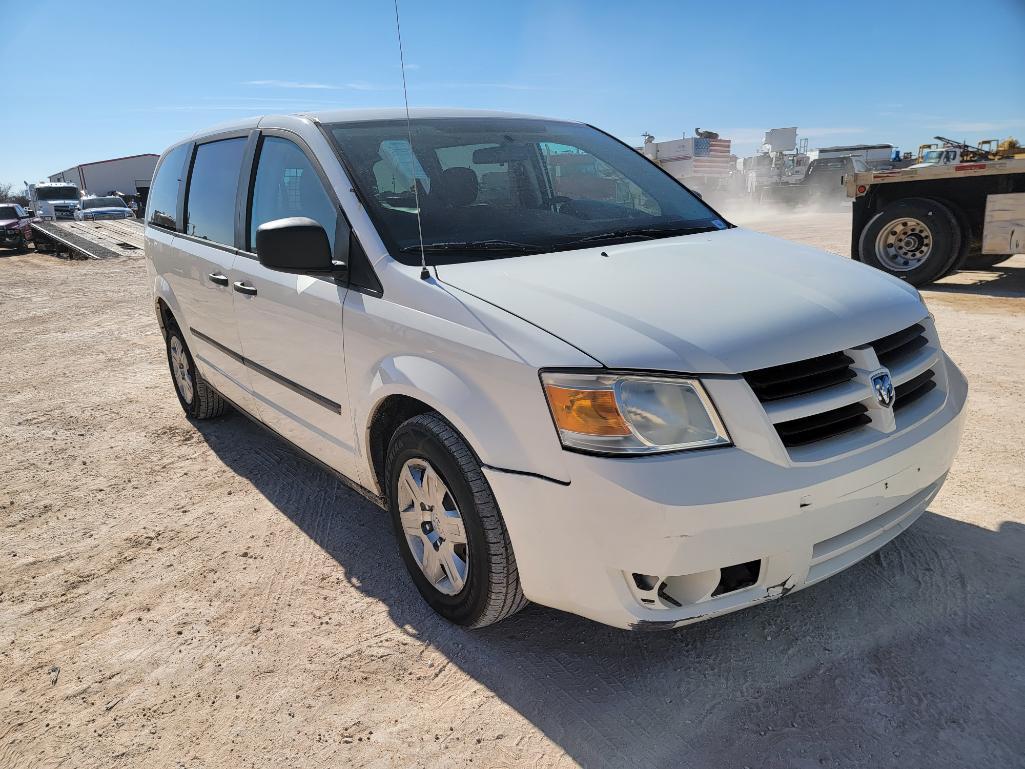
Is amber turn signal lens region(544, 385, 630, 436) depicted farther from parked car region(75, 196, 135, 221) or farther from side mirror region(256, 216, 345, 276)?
parked car region(75, 196, 135, 221)

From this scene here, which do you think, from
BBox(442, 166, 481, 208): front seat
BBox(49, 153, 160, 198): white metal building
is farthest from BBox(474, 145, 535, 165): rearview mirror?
BBox(49, 153, 160, 198): white metal building

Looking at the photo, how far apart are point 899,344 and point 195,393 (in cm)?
412

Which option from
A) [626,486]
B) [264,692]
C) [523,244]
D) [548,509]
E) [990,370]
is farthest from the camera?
[990,370]

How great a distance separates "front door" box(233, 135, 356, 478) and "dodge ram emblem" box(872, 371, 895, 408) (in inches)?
70.5

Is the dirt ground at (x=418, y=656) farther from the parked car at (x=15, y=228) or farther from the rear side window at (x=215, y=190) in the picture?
the parked car at (x=15, y=228)

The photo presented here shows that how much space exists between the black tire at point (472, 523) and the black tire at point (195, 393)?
2650 mm

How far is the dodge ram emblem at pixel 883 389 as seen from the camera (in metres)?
2.08

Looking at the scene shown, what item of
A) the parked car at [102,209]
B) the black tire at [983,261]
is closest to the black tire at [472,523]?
the black tire at [983,261]

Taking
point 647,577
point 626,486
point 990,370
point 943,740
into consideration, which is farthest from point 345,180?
point 990,370

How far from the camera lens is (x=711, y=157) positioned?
2991cm

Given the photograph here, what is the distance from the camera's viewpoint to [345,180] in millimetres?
2697

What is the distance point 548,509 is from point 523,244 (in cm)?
109

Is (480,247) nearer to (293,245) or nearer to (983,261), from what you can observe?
(293,245)

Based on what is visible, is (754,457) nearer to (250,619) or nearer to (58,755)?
(250,619)
